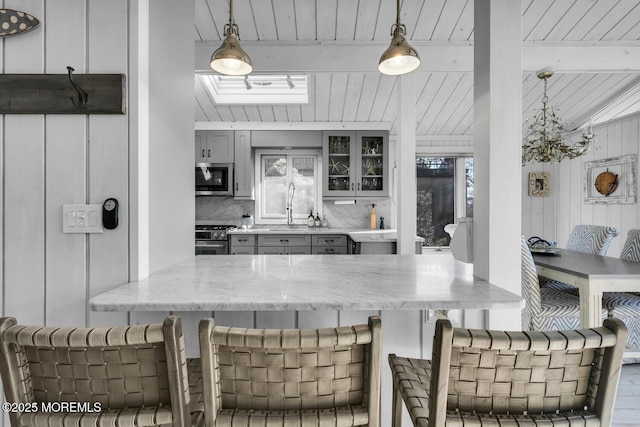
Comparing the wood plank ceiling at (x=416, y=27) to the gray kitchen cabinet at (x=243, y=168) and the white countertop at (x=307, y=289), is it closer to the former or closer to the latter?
the gray kitchen cabinet at (x=243, y=168)

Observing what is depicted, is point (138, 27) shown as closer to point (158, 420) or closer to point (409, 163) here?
point (158, 420)

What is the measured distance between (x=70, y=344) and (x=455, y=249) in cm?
139

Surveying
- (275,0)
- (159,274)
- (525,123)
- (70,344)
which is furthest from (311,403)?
(525,123)

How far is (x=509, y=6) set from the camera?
131 cm

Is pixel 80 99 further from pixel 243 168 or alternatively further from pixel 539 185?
pixel 539 185

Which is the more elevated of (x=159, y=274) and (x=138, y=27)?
(x=138, y=27)

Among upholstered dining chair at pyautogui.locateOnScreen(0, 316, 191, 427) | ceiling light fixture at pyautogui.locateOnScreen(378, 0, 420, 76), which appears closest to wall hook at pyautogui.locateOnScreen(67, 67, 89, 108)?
upholstered dining chair at pyautogui.locateOnScreen(0, 316, 191, 427)

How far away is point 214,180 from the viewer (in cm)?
436

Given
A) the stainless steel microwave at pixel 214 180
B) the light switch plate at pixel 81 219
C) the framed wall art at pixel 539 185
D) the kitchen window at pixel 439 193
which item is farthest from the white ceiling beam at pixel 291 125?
the light switch plate at pixel 81 219

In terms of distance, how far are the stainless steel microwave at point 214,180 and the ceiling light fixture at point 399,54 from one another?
10.1ft

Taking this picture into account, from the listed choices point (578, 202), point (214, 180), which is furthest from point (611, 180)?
point (214, 180)

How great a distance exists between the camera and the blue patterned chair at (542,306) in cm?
220

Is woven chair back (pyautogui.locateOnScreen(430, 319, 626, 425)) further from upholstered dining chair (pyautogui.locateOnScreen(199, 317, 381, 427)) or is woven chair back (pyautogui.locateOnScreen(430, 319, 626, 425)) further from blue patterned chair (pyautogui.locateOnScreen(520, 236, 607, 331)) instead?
blue patterned chair (pyautogui.locateOnScreen(520, 236, 607, 331))

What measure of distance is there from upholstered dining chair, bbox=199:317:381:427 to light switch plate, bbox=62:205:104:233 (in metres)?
0.82
